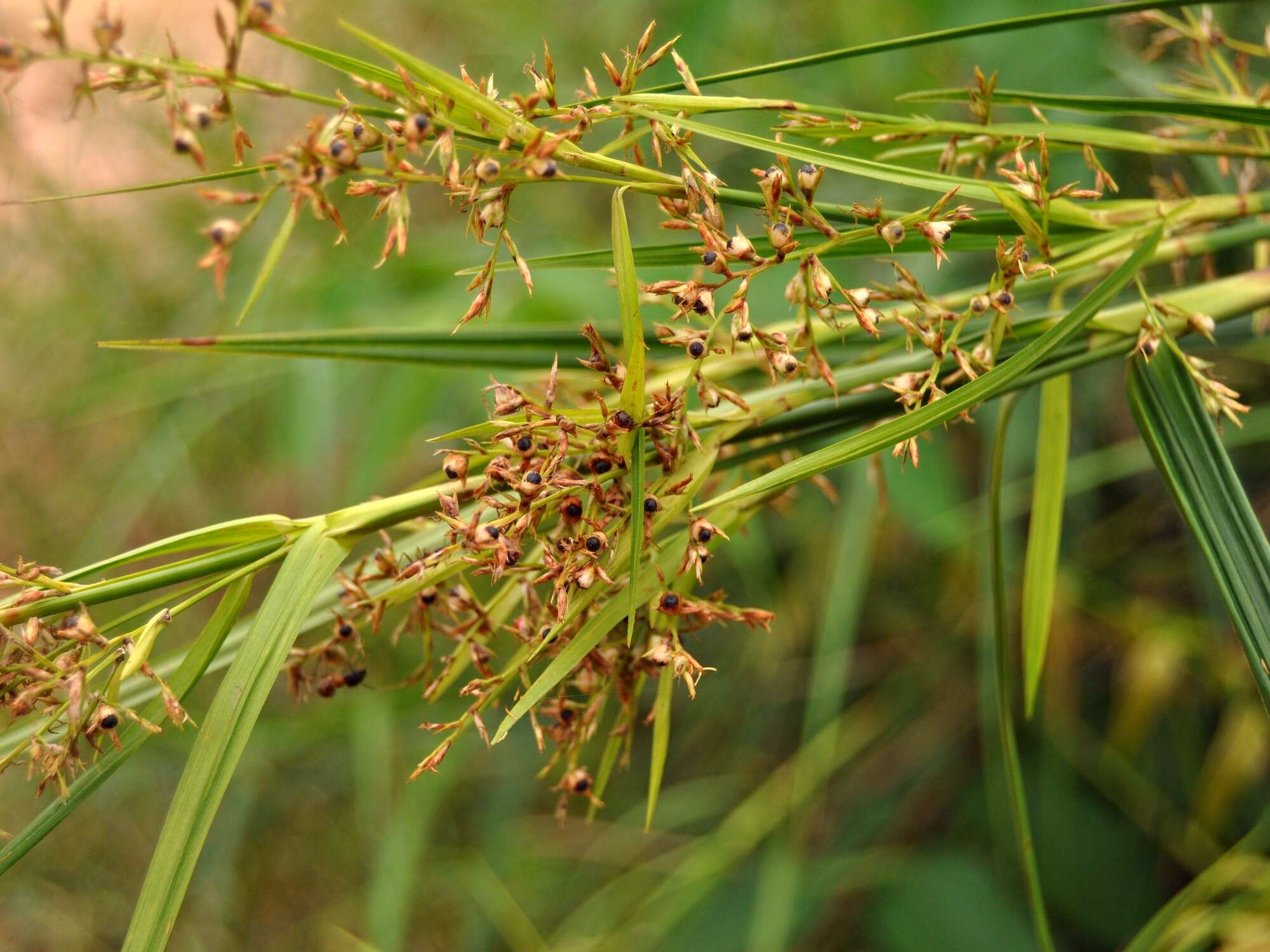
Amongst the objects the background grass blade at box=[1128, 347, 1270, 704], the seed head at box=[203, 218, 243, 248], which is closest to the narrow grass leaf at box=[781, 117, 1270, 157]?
the background grass blade at box=[1128, 347, 1270, 704]

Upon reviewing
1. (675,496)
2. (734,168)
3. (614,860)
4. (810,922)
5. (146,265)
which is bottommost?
(810,922)

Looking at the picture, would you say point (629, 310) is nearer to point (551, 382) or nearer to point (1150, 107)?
point (551, 382)

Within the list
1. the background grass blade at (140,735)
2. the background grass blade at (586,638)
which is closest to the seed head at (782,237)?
the background grass blade at (586,638)

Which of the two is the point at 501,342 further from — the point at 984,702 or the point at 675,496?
the point at 984,702

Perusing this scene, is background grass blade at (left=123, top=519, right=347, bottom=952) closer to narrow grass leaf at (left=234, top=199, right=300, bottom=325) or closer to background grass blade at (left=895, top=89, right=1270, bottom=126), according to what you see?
narrow grass leaf at (left=234, top=199, right=300, bottom=325)

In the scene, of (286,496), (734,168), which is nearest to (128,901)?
(286,496)

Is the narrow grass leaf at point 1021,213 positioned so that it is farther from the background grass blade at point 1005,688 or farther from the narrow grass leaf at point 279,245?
the narrow grass leaf at point 279,245
